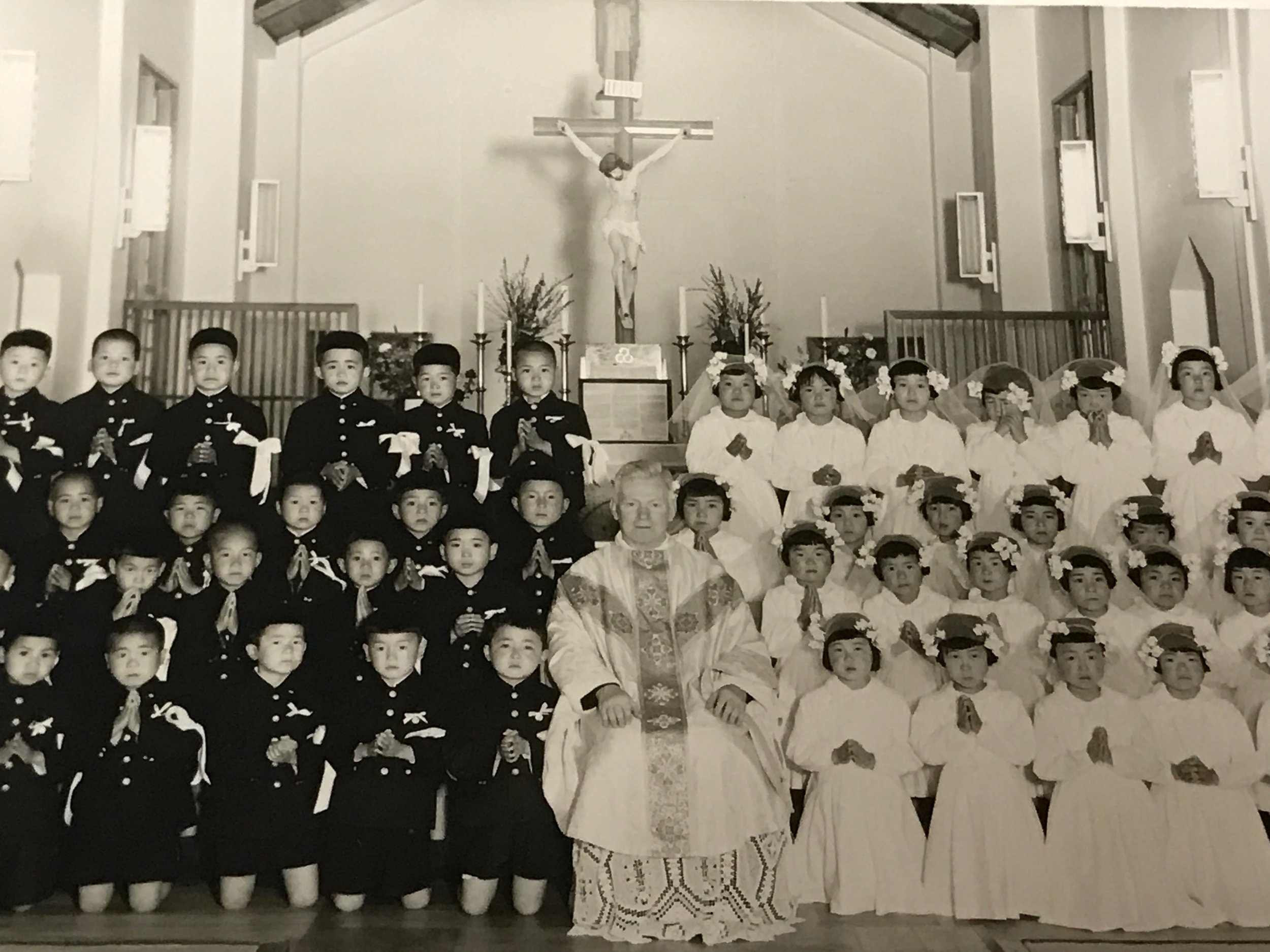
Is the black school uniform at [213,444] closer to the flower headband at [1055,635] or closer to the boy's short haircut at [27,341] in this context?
the boy's short haircut at [27,341]

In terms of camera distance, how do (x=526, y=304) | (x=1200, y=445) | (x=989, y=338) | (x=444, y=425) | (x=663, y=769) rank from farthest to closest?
(x=526, y=304) → (x=989, y=338) → (x=1200, y=445) → (x=444, y=425) → (x=663, y=769)

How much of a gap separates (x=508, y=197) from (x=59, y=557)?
427cm

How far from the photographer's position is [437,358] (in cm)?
434

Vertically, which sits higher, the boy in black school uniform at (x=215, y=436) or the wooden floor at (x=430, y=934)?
the boy in black school uniform at (x=215, y=436)

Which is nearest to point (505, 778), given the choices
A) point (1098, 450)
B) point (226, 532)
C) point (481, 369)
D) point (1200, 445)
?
point (226, 532)

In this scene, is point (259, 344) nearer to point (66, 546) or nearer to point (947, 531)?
point (66, 546)

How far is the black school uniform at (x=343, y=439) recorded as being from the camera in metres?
4.20

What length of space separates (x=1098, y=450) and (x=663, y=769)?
2403mm

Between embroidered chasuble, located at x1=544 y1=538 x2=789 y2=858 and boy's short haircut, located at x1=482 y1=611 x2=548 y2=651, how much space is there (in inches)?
3.0

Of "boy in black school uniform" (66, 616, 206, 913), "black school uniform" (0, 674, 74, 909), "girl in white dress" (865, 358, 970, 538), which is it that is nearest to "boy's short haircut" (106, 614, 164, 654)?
"boy in black school uniform" (66, 616, 206, 913)

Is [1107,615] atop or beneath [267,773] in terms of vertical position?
atop

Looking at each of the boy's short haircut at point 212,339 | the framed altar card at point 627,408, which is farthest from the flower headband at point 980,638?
the boy's short haircut at point 212,339

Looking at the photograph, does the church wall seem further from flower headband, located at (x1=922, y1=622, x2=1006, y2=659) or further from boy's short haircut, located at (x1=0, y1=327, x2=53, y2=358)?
flower headband, located at (x1=922, y1=622, x2=1006, y2=659)

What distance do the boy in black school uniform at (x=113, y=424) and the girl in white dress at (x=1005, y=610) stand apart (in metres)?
2.96
